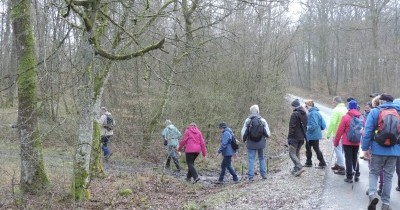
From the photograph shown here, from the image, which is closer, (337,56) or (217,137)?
(217,137)

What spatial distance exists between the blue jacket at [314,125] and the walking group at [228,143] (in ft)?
3.62

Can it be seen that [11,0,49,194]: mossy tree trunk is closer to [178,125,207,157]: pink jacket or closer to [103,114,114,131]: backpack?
[178,125,207,157]: pink jacket

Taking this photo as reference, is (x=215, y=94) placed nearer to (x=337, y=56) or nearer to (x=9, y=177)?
(x=9, y=177)

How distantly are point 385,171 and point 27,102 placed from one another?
292 inches

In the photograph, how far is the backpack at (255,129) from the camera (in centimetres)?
1170

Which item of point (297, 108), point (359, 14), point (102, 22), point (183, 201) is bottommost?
point (183, 201)

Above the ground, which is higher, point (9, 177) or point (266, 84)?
point (266, 84)

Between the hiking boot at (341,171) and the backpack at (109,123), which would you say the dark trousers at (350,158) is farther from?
the backpack at (109,123)

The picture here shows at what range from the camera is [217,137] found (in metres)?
20.3

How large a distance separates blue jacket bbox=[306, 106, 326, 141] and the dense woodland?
290cm

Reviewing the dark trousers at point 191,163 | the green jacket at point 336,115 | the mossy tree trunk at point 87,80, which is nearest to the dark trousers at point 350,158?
the green jacket at point 336,115

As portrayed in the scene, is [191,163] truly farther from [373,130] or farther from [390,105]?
[390,105]

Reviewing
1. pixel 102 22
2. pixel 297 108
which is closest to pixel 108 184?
pixel 102 22

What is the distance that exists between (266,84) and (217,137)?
3.95 metres
